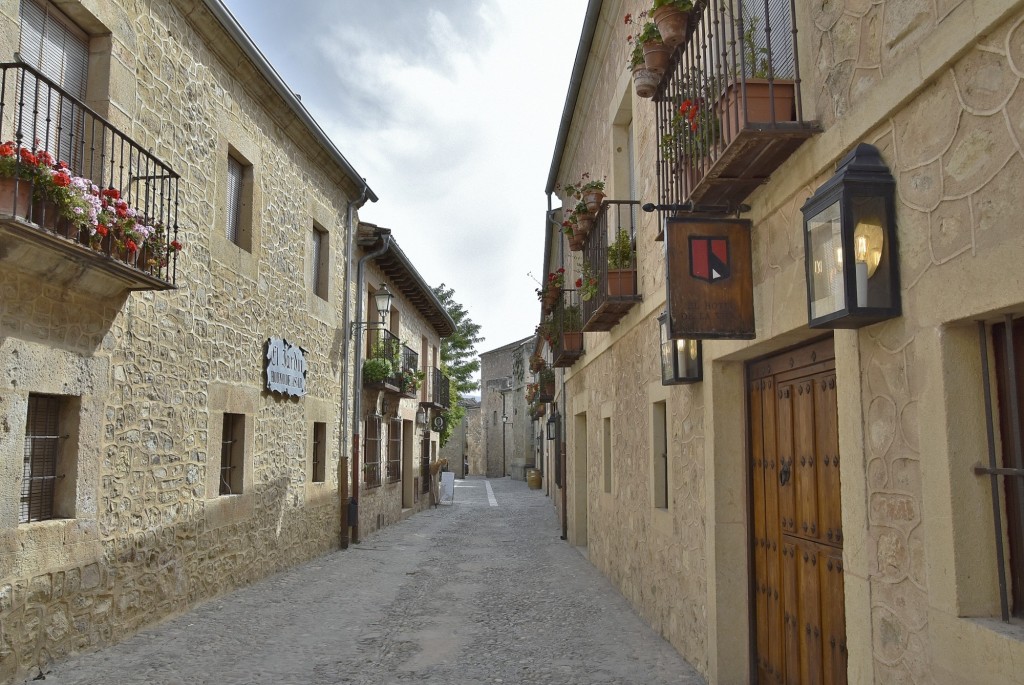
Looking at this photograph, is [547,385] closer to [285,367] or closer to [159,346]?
[285,367]

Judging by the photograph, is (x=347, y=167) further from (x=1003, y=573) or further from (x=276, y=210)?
(x=1003, y=573)

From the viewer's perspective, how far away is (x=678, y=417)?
558 centimetres

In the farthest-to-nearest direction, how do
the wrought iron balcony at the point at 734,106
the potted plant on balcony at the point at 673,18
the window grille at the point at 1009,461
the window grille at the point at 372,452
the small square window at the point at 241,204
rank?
1. the window grille at the point at 372,452
2. the small square window at the point at 241,204
3. the potted plant on balcony at the point at 673,18
4. the wrought iron balcony at the point at 734,106
5. the window grille at the point at 1009,461

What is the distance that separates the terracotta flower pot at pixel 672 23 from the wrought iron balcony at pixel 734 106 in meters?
0.07

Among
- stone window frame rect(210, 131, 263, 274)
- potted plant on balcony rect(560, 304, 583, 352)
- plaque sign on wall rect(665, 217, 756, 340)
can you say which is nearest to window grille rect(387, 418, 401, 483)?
potted plant on balcony rect(560, 304, 583, 352)

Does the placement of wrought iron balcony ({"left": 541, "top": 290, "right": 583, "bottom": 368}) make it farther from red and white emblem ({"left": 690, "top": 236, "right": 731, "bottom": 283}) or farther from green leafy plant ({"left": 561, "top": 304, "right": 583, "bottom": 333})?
red and white emblem ({"left": 690, "top": 236, "right": 731, "bottom": 283})

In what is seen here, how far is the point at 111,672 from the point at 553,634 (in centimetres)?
313

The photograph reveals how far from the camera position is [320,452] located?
1123cm

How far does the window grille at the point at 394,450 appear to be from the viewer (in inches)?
615

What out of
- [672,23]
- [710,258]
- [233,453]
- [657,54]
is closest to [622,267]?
[657,54]

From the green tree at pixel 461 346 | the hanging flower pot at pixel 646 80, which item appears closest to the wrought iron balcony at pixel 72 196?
the hanging flower pot at pixel 646 80

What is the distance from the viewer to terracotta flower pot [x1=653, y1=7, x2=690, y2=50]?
14.7ft

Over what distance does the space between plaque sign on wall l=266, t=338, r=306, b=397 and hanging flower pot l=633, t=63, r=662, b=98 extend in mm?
5699

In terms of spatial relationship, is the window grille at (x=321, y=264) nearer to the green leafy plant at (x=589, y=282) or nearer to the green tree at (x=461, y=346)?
the green leafy plant at (x=589, y=282)
